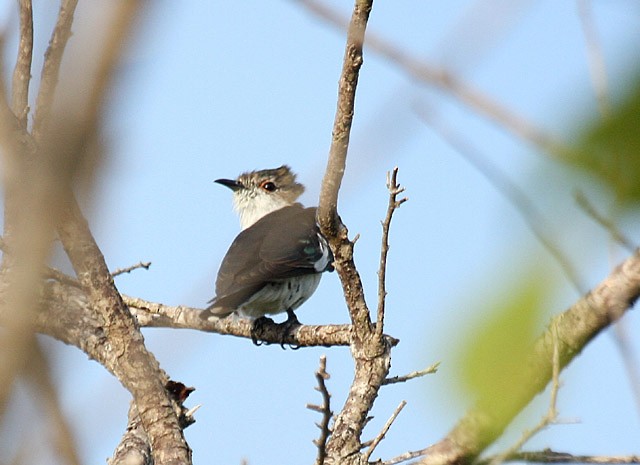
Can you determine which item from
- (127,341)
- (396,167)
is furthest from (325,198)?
(127,341)

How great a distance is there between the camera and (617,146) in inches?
49.1

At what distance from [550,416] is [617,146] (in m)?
0.89

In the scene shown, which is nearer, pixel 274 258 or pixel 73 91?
pixel 73 91

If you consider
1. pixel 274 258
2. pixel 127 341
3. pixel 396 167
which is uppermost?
pixel 274 258

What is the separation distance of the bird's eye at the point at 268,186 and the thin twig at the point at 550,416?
886cm

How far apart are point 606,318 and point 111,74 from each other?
170 centimetres

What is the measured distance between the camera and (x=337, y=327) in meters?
6.51

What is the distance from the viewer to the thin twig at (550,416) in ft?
5.93

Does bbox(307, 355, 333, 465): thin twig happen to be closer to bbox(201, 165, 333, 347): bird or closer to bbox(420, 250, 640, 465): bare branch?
bbox(420, 250, 640, 465): bare branch

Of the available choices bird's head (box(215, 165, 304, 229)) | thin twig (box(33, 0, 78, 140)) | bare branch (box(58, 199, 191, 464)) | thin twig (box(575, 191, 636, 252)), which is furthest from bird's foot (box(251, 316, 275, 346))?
thin twig (box(575, 191, 636, 252))

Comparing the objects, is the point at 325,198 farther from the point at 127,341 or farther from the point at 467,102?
the point at 467,102

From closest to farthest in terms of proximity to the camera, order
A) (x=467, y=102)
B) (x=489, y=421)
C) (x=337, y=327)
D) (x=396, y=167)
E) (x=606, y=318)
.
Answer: (x=467, y=102) → (x=489, y=421) → (x=606, y=318) → (x=396, y=167) → (x=337, y=327)

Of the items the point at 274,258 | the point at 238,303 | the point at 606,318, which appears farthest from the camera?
the point at 274,258

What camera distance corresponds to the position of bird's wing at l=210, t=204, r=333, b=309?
776 centimetres
